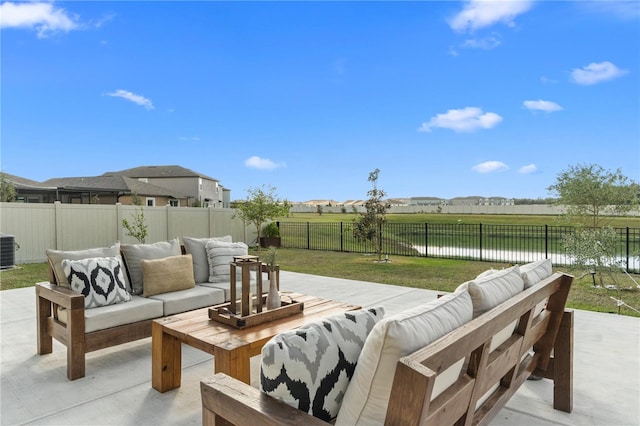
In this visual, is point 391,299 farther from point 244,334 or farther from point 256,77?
point 256,77

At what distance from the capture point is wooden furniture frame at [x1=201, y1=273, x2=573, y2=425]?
38.5 inches

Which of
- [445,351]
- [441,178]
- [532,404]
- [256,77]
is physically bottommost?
[532,404]

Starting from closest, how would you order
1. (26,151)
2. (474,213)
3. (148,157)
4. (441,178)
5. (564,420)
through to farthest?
(564,420) → (26,151) → (441,178) → (474,213) → (148,157)

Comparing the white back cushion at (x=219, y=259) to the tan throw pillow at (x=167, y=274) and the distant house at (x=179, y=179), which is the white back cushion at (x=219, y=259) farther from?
A: the distant house at (x=179, y=179)

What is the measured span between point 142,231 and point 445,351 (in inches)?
426

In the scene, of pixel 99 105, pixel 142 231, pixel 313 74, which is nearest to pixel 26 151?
pixel 99 105

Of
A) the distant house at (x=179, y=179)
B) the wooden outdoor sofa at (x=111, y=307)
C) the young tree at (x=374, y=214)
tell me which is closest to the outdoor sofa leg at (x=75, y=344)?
the wooden outdoor sofa at (x=111, y=307)

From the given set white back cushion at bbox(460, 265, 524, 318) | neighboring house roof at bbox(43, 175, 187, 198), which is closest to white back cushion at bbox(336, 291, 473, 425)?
white back cushion at bbox(460, 265, 524, 318)

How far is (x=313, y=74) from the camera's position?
45.7 ft

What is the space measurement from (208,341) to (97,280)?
149cm

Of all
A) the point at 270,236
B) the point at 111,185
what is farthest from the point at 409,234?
the point at 111,185

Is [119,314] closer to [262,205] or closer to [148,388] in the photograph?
[148,388]

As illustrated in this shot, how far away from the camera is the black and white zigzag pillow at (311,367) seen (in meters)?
1.22

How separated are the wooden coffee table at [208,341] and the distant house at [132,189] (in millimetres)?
18406
